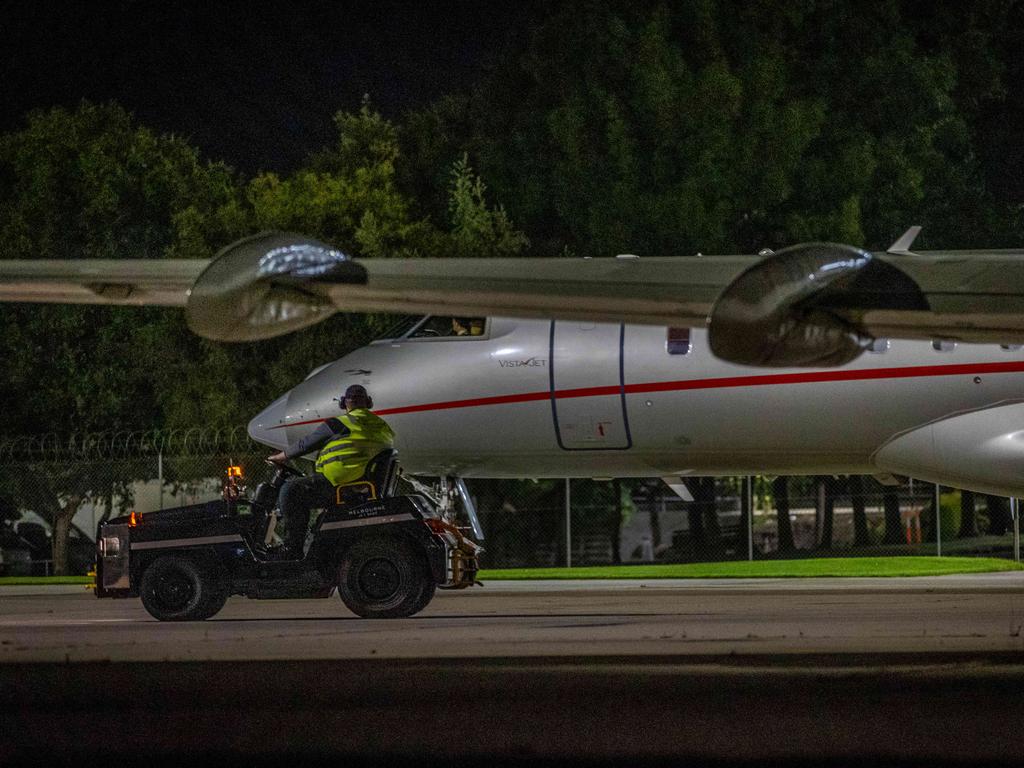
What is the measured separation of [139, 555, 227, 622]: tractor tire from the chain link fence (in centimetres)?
1489

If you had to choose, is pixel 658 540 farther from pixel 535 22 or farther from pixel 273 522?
pixel 273 522

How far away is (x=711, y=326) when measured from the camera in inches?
274

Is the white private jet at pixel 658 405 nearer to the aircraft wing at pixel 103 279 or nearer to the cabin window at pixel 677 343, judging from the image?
the cabin window at pixel 677 343

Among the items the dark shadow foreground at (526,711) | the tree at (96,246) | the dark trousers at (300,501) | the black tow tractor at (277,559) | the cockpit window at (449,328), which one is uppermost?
the tree at (96,246)

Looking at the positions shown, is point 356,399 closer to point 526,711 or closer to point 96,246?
point 526,711

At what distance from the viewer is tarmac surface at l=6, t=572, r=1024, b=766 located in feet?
23.0

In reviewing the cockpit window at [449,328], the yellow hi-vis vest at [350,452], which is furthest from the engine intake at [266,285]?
the cockpit window at [449,328]

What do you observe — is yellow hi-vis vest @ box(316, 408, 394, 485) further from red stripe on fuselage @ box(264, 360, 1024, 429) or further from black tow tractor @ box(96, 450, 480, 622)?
red stripe on fuselage @ box(264, 360, 1024, 429)

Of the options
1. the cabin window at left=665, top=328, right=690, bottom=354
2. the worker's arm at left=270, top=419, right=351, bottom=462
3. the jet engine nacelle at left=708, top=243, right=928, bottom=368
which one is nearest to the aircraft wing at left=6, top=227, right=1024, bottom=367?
the jet engine nacelle at left=708, top=243, right=928, bottom=368

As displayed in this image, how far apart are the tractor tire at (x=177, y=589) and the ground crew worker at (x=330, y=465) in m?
0.76

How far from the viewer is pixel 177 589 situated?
15.2 metres

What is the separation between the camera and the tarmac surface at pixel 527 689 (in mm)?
7004

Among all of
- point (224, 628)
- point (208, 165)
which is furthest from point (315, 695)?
point (208, 165)

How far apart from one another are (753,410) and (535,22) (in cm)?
2262
